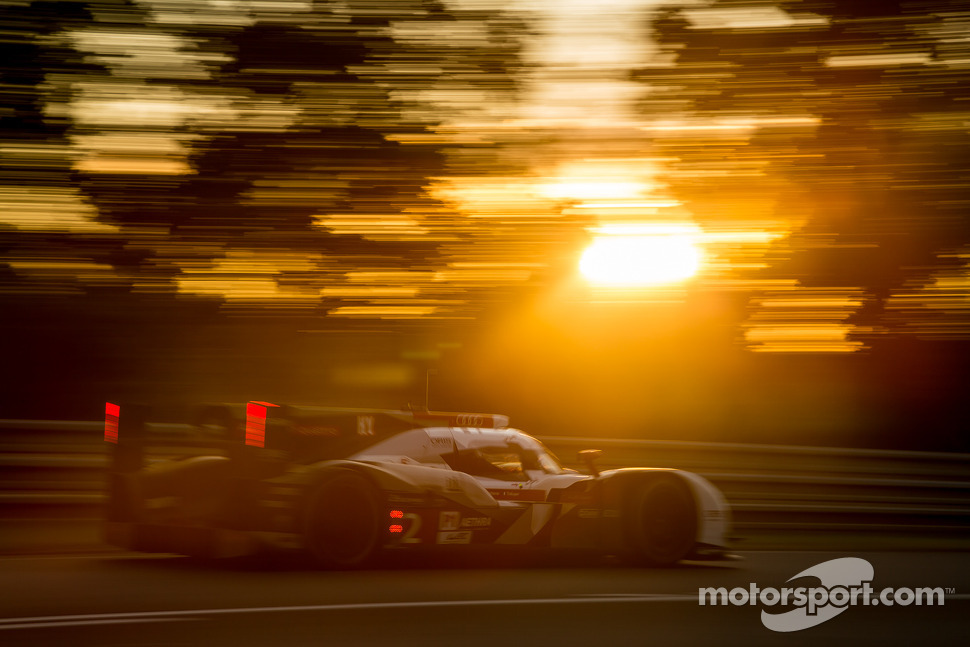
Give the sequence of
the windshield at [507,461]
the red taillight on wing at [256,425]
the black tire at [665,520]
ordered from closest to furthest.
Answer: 1. the red taillight on wing at [256,425]
2. the windshield at [507,461]
3. the black tire at [665,520]

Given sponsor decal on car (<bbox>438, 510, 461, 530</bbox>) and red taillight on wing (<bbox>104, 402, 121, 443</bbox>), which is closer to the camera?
sponsor decal on car (<bbox>438, 510, 461, 530</bbox>)

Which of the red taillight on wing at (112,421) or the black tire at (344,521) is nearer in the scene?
the black tire at (344,521)

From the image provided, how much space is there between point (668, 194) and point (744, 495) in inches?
128

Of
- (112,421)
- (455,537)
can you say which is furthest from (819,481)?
(112,421)

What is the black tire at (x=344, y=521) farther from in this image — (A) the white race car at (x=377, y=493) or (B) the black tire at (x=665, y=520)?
(B) the black tire at (x=665, y=520)

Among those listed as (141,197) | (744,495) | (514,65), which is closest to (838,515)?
(744,495)

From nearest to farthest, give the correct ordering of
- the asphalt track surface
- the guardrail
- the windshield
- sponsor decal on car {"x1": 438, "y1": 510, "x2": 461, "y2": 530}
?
1. the asphalt track surface
2. sponsor decal on car {"x1": 438, "y1": 510, "x2": 461, "y2": 530}
3. the windshield
4. the guardrail

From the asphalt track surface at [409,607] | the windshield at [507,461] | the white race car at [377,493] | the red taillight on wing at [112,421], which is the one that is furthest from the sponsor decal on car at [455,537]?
the red taillight on wing at [112,421]

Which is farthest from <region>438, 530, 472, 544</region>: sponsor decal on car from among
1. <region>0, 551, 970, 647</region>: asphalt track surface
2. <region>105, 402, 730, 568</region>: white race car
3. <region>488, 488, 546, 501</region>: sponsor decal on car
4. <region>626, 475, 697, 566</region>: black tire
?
<region>626, 475, 697, 566</region>: black tire

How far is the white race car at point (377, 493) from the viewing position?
22.7 ft

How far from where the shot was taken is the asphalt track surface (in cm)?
494

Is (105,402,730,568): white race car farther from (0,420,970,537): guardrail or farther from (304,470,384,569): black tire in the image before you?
(0,420,970,537): guardrail

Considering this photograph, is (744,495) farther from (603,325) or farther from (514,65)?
(514,65)

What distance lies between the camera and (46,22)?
1086 centimetres
